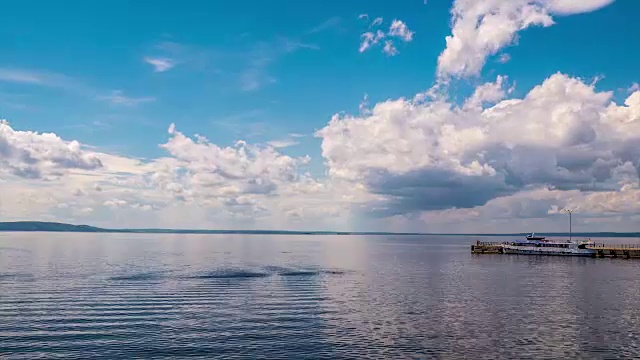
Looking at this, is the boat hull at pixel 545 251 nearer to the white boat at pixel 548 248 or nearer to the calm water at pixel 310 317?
the white boat at pixel 548 248

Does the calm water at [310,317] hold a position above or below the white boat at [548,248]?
below

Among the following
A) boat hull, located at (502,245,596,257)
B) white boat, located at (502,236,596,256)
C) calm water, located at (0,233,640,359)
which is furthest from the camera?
white boat, located at (502,236,596,256)

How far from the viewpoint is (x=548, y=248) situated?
17050 cm

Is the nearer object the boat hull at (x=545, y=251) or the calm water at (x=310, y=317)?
the calm water at (x=310, y=317)

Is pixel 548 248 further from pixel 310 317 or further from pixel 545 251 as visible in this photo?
pixel 310 317

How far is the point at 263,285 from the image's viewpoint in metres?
82.8

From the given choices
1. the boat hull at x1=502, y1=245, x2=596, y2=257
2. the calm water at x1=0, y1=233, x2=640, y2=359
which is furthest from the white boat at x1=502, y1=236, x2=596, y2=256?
the calm water at x1=0, y1=233, x2=640, y2=359

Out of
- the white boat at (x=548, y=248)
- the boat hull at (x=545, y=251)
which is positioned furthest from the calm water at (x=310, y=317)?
the white boat at (x=548, y=248)

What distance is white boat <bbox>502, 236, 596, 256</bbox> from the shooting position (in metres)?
164

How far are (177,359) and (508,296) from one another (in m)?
50.4

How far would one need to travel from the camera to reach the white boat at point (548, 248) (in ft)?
537

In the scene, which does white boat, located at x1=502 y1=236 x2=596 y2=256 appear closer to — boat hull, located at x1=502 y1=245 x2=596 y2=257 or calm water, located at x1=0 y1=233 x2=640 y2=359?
boat hull, located at x1=502 y1=245 x2=596 y2=257

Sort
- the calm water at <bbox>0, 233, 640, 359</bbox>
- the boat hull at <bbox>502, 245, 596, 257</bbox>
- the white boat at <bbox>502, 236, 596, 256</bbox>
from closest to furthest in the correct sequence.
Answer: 1. the calm water at <bbox>0, 233, 640, 359</bbox>
2. the boat hull at <bbox>502, 245, 596, 257</bbox>
3. the white boat at <bbox>502, 236, 596, 256</bbox>

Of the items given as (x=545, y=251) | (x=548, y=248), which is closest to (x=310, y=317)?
(x=545, y=251)
